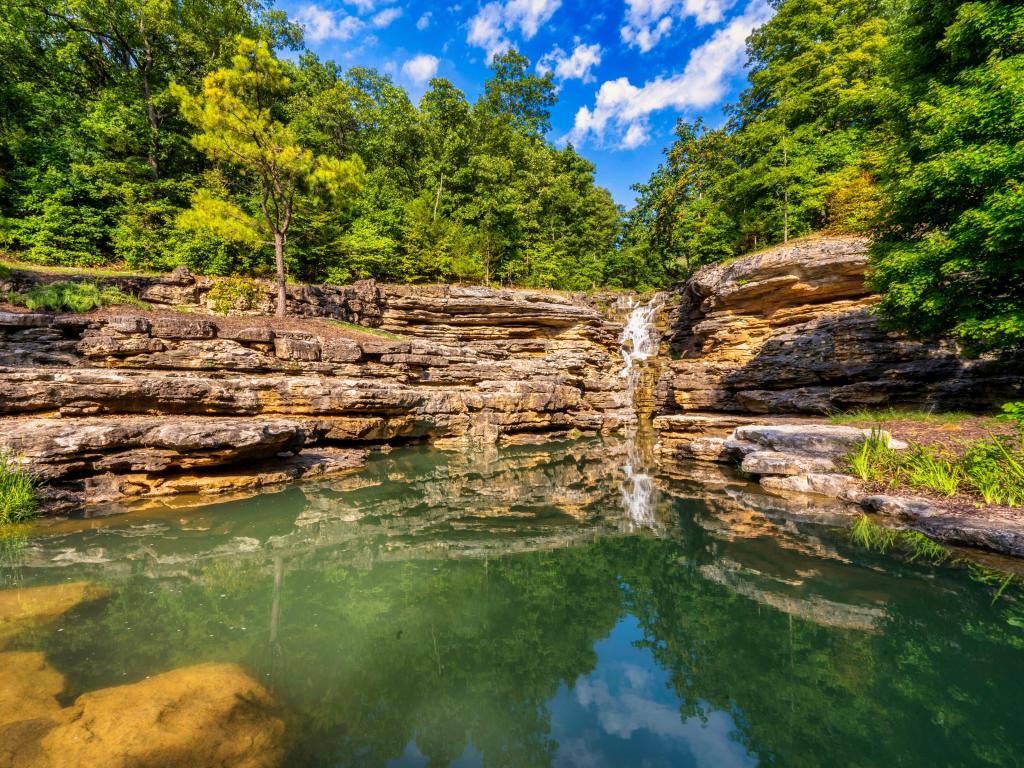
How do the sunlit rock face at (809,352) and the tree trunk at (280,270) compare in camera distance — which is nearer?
the sunlit rock face at (809,352)

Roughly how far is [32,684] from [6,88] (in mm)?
27830

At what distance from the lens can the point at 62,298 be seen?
1085 centimetres

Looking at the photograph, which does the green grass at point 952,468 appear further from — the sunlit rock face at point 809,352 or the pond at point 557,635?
the sunlit rock face at point 809,352

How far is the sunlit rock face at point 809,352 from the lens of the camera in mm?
11156

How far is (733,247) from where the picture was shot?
23547mm

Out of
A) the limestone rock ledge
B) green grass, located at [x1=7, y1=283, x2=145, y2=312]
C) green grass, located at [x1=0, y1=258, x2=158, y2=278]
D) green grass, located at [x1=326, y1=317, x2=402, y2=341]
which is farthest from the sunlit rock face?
green grass, located at [x1=0, y1=258, x2=158, y2=278]

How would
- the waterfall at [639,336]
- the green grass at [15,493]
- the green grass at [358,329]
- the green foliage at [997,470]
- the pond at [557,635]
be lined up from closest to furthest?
the pond at [557,635]
the green foliage at [997,470]
the green grass at [15,493]
the green grass at [358,329]
the waterfall at [639,336]

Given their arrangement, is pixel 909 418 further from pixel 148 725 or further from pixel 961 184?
pixel 148 725

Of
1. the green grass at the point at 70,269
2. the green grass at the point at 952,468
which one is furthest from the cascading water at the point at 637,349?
the green grass at the point at 70,269

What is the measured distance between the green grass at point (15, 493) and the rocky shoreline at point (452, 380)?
0.20 meters

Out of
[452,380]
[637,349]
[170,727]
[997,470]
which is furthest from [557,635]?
[637,349]

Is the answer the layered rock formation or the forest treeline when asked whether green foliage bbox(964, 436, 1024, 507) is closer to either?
the forest treeline

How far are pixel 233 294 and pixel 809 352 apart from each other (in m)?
21.7

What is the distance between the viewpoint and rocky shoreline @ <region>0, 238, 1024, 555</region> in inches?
294
